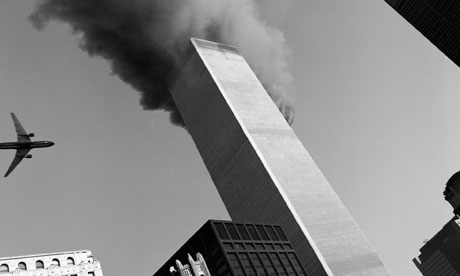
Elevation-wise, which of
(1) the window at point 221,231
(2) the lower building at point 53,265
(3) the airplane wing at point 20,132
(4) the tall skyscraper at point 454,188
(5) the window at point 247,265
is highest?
(4) the tall skyscraper at point 454,188

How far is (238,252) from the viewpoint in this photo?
87.4 meters

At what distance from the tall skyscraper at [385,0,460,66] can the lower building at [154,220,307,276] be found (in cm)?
6798

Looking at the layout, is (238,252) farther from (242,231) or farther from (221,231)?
(242,231)

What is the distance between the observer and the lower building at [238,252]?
84.6 metres

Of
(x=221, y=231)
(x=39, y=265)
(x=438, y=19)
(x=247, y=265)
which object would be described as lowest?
(x=247, y=265)

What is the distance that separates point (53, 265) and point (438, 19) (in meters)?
108

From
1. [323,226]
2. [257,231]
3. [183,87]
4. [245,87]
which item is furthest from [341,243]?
[183,87]

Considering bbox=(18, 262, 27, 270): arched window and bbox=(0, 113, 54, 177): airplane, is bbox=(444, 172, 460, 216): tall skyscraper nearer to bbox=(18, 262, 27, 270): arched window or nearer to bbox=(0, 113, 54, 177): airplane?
bbox=(18, 262, 27, 270): arched window

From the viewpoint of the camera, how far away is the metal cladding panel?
121500 mm

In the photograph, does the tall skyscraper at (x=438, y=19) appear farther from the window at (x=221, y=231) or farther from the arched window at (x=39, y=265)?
the arched window at (x=39, y=265)

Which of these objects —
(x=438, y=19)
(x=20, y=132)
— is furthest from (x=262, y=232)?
(x=438, y=19)

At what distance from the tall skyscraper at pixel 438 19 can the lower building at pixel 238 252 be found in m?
68.0

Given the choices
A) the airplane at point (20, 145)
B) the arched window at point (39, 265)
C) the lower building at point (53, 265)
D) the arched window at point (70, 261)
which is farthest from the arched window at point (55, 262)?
the airplane at point (20, 145)

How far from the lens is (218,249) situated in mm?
86062
